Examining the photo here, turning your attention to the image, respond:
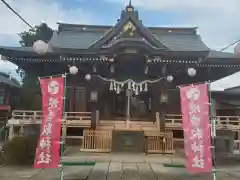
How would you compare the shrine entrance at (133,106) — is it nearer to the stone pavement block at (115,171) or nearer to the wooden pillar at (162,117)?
the wooden pillar at (162,117)

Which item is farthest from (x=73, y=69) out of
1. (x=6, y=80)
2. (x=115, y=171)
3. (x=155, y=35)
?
(x=6, y=80)

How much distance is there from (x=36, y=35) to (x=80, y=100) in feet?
102

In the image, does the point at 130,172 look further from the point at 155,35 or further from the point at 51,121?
the point at 155,35

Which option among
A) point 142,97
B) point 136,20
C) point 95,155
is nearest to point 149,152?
point 95,155

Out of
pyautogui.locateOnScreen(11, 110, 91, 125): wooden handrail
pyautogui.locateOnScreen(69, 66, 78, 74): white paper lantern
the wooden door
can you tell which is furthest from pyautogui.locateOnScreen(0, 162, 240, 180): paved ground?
the wooden door

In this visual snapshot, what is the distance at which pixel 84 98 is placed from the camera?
16453 mm

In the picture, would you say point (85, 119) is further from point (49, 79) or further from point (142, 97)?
point (49, 79)

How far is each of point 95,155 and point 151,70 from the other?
19.8ft

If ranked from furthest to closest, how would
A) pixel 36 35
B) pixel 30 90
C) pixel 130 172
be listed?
pixel 36 35 → pixel 30 90 → pixel 130 172

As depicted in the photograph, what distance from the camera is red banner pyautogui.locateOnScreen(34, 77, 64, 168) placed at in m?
7.72

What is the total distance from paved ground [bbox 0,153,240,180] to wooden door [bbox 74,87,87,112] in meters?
5.14

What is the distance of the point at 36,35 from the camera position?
43781 mm

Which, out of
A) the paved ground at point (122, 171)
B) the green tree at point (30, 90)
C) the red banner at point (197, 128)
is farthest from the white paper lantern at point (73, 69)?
the red banner at point (197, 128)

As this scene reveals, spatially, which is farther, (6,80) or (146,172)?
(6,80)
